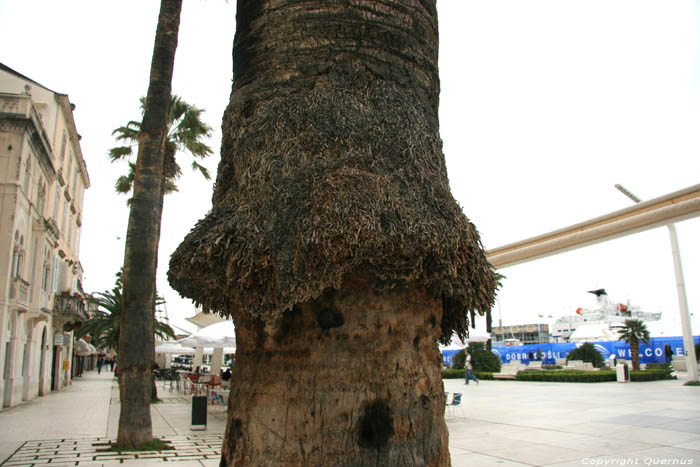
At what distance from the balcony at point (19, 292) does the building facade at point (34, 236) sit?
0.04 meters

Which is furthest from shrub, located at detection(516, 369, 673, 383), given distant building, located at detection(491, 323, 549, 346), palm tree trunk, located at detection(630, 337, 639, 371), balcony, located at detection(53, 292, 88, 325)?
distant building, located at detection(491, 323, 549, 346)

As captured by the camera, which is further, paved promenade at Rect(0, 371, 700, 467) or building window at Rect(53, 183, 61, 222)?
building window at Rect(53, 183, 61, 222)

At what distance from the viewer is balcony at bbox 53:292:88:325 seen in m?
27.8

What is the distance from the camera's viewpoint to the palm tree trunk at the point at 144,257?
34.2ft

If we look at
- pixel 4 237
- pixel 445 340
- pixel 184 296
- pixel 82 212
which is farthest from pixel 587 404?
pixel 82 212

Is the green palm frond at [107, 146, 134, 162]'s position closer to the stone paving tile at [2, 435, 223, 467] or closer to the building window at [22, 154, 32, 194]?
the building window at [22, 154, 32, 194]

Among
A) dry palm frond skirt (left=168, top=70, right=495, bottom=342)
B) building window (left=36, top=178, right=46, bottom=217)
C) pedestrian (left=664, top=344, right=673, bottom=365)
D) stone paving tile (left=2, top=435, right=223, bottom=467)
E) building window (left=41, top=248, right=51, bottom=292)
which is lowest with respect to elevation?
stone paving tile (left=2, top=435, right=223, bottom=467)

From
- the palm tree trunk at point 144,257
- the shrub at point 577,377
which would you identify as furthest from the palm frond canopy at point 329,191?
the shrub at point 577,377

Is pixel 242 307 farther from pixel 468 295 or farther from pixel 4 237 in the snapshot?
pixel 4 237

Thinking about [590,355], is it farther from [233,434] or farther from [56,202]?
[233,434]

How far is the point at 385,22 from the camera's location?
3166 mm

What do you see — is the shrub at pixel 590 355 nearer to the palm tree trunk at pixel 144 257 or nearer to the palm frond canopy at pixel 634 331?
the palm frond canopy at pixel 634 331

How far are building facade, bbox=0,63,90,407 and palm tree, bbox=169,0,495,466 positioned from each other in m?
18.5

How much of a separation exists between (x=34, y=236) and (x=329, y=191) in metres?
23.6
